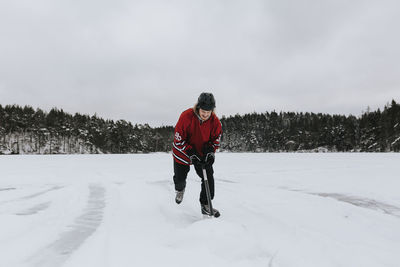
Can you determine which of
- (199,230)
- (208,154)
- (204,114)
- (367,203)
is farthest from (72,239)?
(367,203)

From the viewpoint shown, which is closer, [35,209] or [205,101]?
[205,101]

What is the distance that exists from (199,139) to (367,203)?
3251 mm

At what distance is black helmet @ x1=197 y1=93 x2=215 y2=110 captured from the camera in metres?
3.36

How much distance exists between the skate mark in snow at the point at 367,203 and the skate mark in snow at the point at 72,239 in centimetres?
425

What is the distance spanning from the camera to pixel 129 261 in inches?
79.6

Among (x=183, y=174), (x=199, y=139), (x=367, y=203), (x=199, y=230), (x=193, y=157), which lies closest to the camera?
(x=199, y=230)

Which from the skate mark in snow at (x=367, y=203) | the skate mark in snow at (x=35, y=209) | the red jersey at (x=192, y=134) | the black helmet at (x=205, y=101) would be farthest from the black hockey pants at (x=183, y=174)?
the skate mark in snow at (x=367, y=203)

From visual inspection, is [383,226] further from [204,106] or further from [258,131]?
[258,131]

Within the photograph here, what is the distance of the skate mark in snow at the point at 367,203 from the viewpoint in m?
3.83

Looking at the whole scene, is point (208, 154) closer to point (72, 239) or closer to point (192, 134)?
point (192, 134)

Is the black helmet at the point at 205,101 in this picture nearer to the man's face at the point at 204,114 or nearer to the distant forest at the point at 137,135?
the man's face at the point at 204,114

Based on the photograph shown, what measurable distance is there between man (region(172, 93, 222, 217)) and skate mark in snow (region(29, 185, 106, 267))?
1.38m

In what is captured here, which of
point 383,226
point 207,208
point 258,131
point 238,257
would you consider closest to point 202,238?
point 238,257

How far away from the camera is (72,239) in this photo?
2594 millimetres
